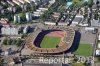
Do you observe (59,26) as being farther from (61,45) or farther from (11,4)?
(11,4)

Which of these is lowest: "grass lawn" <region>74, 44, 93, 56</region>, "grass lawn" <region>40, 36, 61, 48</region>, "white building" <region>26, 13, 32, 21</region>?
"grass lawn" <region>74, 44, 93, 56</region>

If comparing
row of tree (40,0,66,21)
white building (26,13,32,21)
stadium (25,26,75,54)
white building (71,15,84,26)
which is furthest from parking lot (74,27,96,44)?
white building (26,13,32,21)

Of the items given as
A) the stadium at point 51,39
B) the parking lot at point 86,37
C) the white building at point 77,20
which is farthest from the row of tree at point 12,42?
the white building at point 77,20

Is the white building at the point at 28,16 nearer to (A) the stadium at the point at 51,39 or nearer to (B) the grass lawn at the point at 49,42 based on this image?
(A) the stadium at the point at 51,39

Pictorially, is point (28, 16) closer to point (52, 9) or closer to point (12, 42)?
point (52, 9)

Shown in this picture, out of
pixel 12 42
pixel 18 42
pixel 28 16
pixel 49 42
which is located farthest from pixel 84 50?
pixel 28 16

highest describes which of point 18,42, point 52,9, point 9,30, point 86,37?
point 52,9

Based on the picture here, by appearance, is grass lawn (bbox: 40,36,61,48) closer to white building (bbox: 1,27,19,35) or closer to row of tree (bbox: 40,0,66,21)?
white building (bbox: 1,27,19,35)
